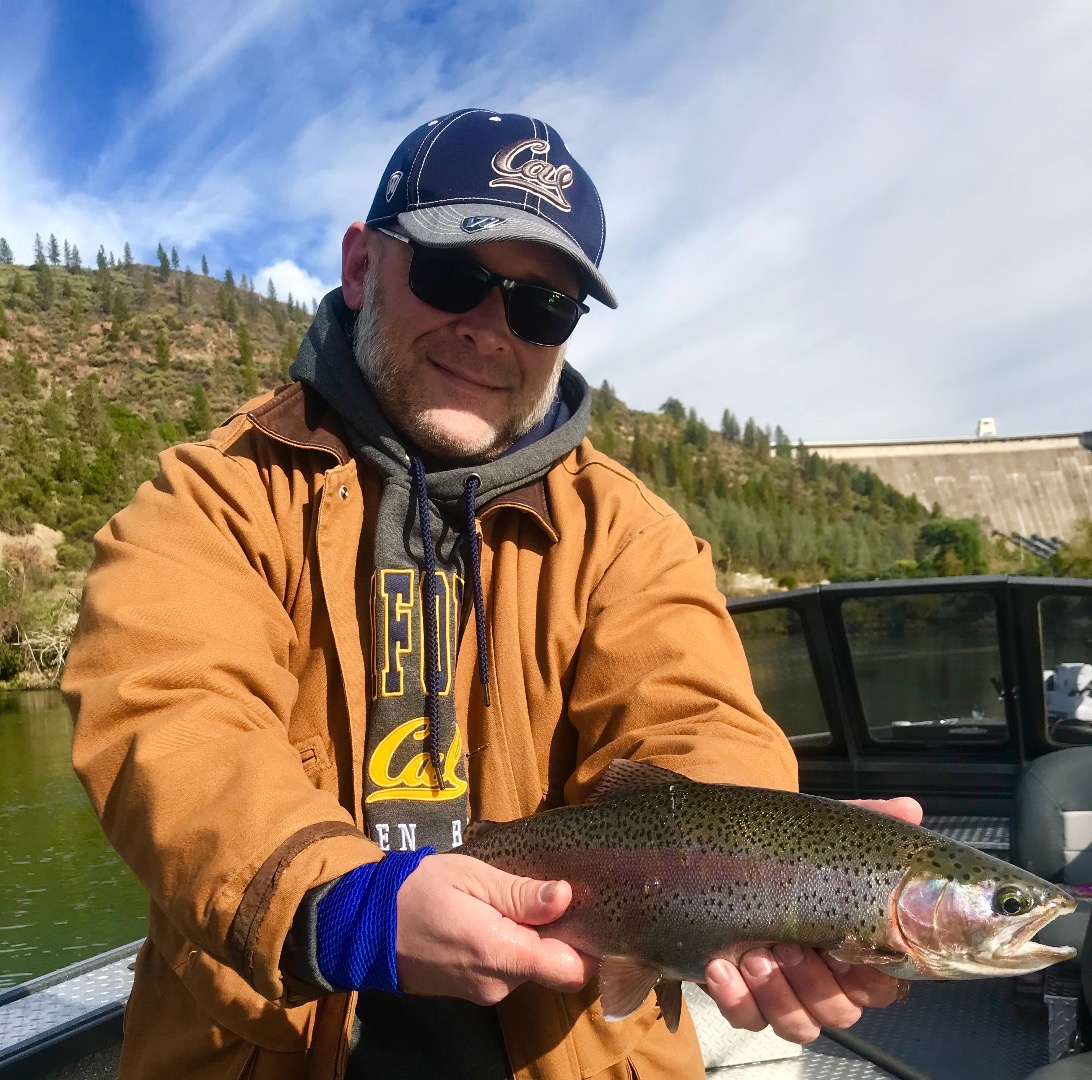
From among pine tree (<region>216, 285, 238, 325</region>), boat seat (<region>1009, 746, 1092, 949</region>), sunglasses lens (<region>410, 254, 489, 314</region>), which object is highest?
pine tree (<region>216, 285, 238, 325</region>)

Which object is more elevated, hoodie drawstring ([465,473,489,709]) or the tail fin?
hoodie drawstring ([465,473,489,709])

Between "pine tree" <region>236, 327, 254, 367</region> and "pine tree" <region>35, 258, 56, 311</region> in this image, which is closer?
"pine tree" <region>236, 327, 254, 367</region>

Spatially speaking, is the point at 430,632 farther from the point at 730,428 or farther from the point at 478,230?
the point at 730,428

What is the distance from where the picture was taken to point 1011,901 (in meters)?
2.11

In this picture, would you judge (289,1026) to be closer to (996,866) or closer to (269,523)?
(269,523)

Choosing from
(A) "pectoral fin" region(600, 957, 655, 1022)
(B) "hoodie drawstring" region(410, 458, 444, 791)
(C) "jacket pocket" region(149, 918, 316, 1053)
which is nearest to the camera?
(C) "jacket pocket" region(149, 918, 316, 1053)

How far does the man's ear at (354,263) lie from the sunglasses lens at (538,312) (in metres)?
A: 0.51

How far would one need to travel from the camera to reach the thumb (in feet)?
6.13

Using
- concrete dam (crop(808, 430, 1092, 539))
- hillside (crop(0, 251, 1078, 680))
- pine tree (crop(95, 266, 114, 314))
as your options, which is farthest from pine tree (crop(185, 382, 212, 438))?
concrete dam (crop(808, 430, 1092, 539))

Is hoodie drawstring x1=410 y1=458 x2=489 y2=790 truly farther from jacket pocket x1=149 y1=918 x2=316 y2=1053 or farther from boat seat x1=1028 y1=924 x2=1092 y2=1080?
boat seat x1=1028 y1=924 x2=1092 y2=1080

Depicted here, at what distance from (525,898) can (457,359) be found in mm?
1463

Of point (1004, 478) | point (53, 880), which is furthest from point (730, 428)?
point (53, 880)

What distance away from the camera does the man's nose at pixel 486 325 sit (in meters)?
2.60

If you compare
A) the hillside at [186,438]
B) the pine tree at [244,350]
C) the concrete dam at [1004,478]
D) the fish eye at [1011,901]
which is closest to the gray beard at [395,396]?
the fish eye at [1011,901]
